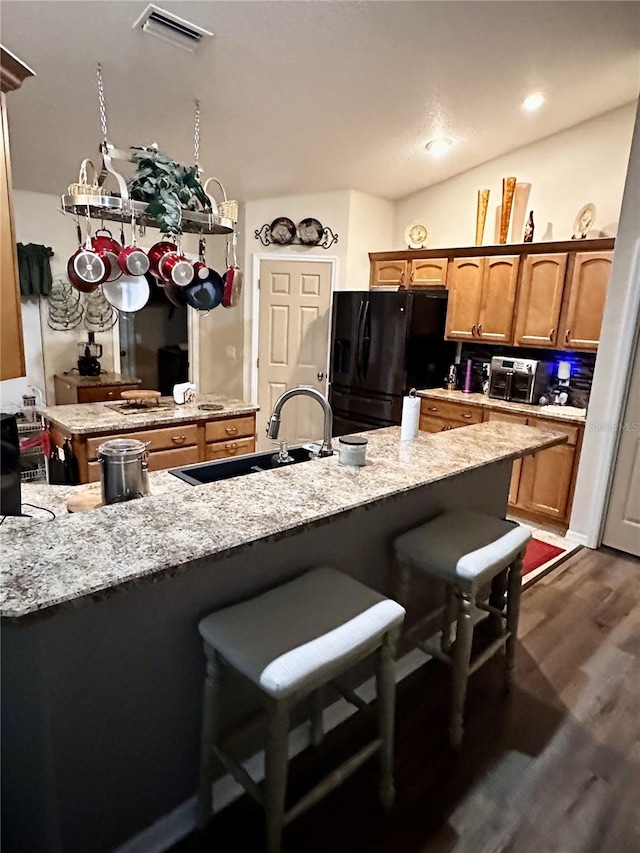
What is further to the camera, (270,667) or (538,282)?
(538,282)

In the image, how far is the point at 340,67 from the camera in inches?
115

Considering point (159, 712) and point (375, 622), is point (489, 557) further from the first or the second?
point (159, 712)

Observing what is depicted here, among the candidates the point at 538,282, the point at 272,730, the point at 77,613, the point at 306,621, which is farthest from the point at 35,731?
the point at 538,282

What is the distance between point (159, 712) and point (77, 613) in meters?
0.44

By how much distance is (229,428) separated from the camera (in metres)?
3.62

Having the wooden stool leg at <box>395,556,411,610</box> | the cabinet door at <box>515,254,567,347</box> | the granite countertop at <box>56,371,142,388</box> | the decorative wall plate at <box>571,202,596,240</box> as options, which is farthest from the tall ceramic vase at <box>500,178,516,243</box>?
the granite countertop at <box>56,371,142,388</box>

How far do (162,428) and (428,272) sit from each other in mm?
2700

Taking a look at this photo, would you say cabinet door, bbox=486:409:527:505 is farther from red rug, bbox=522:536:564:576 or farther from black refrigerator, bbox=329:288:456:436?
black refrigerator, bbox=329:288:456:436

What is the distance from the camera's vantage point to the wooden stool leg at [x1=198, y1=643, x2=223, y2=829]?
1.35 meters

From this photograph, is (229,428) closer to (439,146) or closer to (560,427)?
(560,427)

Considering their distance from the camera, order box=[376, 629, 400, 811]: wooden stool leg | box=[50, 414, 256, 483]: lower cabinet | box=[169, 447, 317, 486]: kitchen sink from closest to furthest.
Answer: box=[376, 629, 400, 811]: wooden stool leg, box=[169, 447, 317, 486]: kitchen sink, box=[50, 414, 256, 483]: lower cabinet

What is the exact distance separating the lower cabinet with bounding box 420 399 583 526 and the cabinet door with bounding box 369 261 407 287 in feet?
4.82

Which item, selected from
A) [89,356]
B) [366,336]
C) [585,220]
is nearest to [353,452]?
[366,336]

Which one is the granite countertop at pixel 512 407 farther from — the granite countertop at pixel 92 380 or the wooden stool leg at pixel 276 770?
the wooden stool leg at pixel 276 770
